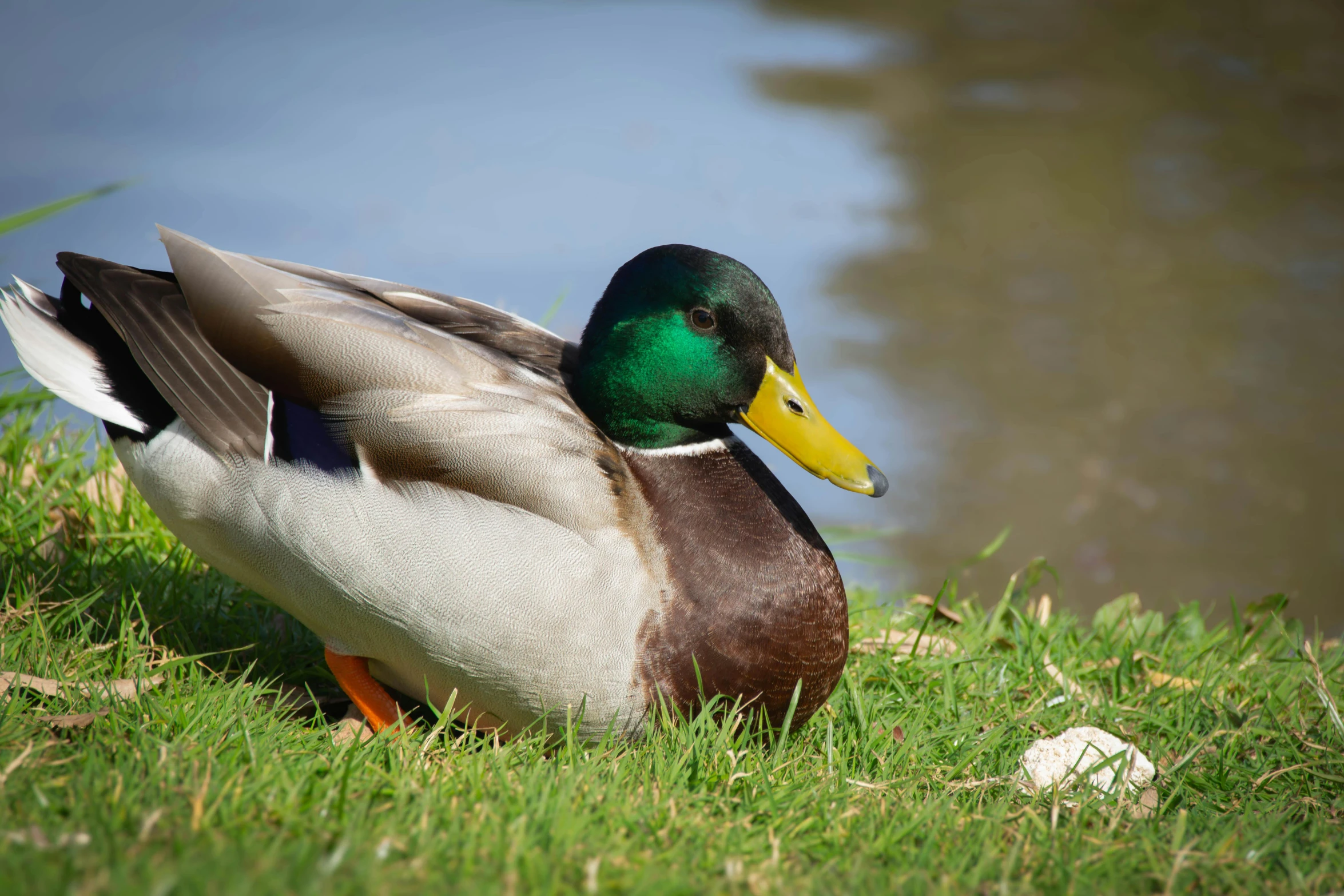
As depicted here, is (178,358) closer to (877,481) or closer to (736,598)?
(736,598)

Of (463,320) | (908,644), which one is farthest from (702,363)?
(908,644)

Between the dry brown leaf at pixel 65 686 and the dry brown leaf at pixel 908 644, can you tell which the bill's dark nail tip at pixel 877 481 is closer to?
the dry brown leaf at pixel 908 644

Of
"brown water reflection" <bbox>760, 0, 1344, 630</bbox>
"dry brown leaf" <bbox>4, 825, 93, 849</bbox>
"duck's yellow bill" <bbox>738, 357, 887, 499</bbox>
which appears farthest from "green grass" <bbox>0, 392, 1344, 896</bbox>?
"brown water reflection" <bbox>760, 0, 1344, 630</bbox>

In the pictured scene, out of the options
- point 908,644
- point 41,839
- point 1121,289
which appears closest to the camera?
point 41,839

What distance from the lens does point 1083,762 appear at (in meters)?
2.48

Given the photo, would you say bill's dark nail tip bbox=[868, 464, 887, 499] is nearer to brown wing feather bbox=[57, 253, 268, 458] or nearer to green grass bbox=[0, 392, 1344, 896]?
green grass bbox=[0, 392, 1344, 896]

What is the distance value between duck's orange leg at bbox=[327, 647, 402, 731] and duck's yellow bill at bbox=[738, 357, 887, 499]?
3.63 feet

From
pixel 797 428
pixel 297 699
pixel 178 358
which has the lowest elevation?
pixel 297 699

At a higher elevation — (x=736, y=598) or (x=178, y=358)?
(x=178, y=358)

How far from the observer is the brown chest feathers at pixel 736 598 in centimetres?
232

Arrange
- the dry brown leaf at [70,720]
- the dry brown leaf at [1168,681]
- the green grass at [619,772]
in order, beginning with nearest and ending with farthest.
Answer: the green grass at [619,772], the dry brown leaf at [70,720], the dry brown leaf at [1168,681]

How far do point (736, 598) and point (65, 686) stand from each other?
1444mm

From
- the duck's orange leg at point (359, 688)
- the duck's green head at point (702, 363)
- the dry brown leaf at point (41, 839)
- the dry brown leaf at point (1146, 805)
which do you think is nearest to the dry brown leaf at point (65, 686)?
the duck's orange leg at point (359, 688)

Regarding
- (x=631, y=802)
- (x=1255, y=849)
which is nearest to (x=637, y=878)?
(x=631, y=802)
